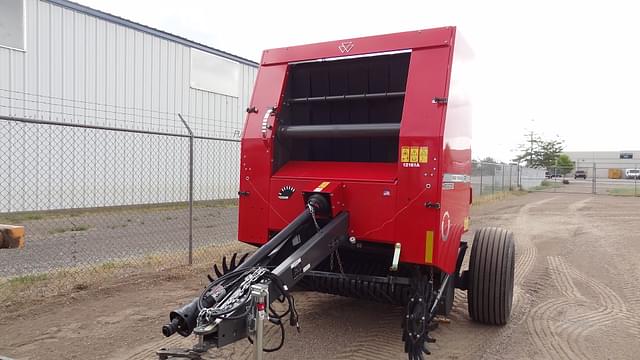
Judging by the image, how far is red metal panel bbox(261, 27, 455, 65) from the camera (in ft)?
12.9

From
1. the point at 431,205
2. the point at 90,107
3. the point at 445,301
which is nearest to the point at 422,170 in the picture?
the point at 431,205

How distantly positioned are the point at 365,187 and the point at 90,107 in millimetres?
11180

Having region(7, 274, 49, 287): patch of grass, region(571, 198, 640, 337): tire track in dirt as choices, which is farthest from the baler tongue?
region(7, 274, 49, 287): patch of grass

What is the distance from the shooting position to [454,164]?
408 centimetres

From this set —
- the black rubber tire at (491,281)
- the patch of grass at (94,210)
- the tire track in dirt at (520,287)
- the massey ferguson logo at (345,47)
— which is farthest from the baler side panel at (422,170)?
the patch of grass at (94,210)

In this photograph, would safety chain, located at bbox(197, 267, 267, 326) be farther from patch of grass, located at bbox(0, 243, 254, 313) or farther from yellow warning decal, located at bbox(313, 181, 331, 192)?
patch of grass, located at bbox(0, 243, 254, 313)

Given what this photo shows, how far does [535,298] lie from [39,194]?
10.4m

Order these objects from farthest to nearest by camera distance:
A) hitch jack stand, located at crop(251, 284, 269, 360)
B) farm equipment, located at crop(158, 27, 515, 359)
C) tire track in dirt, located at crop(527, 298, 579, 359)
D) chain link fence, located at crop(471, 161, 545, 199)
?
chain link fence, located at crop(471, 161, 545, 199) < tire track in dirt, located at crop(527, 298, 579, 359) < farm equipment, located at crop(158, 27, 515, 359) < hitch jack stand, located at crop(251, 284, 269, 360)

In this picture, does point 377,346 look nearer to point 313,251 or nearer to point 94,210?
point 313,251

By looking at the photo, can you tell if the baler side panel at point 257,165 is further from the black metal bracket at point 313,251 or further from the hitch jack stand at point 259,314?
the hitch jack stand at point 259,314

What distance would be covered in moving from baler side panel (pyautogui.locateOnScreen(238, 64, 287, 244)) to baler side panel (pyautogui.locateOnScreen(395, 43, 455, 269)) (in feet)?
4.18

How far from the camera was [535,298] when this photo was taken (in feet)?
19.1

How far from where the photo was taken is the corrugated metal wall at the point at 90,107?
1101 cm

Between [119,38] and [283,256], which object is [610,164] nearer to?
[119,38]
